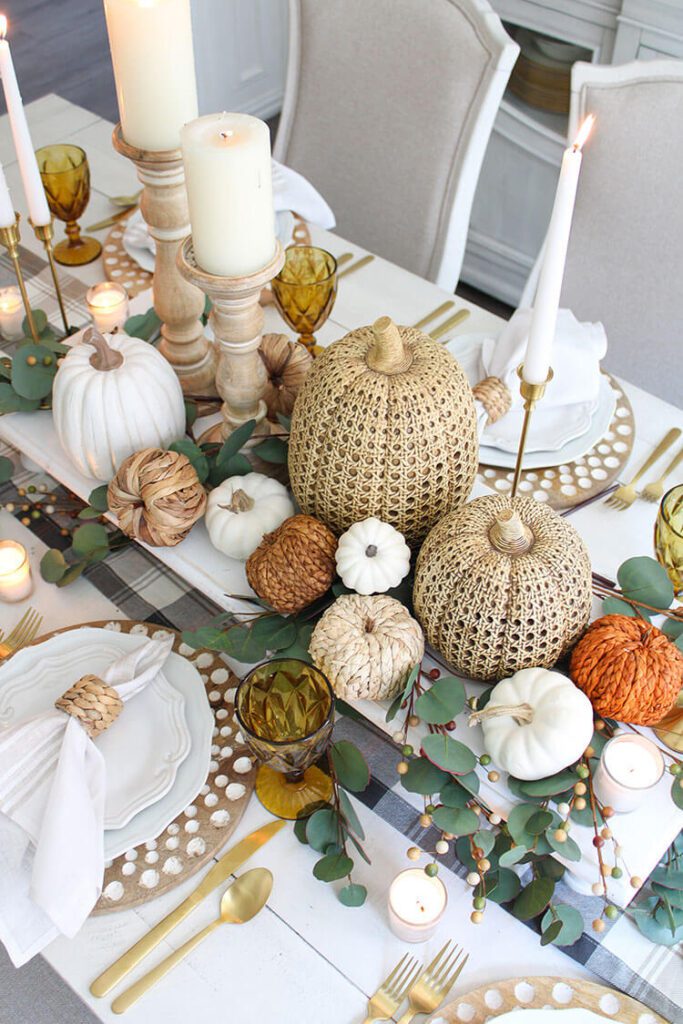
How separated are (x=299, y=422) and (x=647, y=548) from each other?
1.39 feet

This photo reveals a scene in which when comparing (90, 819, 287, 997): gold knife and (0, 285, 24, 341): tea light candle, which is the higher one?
(0, 285, 24, 341): tea light candle

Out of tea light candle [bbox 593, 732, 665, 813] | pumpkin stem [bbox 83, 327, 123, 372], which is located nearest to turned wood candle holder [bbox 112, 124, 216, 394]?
pumpkin stem [bbox 83, 327, 123, 372]

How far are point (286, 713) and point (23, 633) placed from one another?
0.33m

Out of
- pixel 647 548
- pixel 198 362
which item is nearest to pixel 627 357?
pixel 647 548

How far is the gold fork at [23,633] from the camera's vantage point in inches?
36.6

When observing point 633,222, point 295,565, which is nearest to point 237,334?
point 295,565

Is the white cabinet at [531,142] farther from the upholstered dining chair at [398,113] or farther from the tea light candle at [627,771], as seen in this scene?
the tea light candle at [627,771]

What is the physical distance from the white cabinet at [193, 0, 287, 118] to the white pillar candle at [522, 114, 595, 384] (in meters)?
2.18

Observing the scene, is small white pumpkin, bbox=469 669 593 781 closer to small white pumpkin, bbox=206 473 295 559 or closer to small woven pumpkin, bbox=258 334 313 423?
small white pumpkin, bbox=206 473 295 559

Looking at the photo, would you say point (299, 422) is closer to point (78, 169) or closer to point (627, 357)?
point (78, 169)

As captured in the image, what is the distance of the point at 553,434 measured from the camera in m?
1.05

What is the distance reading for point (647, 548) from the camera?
0.96m

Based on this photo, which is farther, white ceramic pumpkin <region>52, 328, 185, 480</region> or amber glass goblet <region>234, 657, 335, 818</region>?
white ceramic pumpkin <region>52, 328, 185, 480</region>

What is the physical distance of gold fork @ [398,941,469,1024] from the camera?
0.72m
